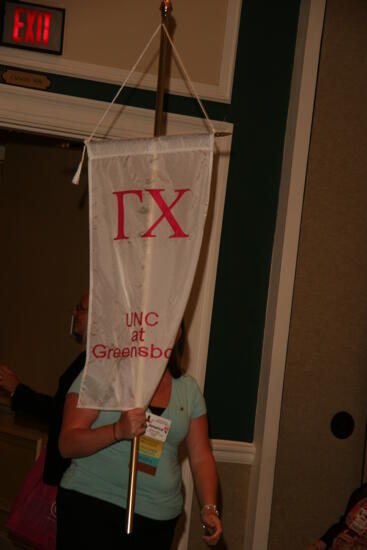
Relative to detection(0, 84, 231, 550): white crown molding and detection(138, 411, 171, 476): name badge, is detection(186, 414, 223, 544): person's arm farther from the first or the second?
detection(0, 84, 231, 550): white crown molding

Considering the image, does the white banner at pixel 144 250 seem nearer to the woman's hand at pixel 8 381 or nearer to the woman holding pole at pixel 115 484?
the woman holding pole at pixel 115 484

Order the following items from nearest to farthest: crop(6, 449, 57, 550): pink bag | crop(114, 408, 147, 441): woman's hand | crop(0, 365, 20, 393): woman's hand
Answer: crop(114, 408, 147, 441): woman's hand → crop(6, 449, 57, 550): pink bag → crop(0, 365, 20, 393): woman's hand

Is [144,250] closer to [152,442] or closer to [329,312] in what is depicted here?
[152,442]

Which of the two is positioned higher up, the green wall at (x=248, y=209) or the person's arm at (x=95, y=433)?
the green wall at (x=248, y=209)

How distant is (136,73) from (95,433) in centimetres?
154

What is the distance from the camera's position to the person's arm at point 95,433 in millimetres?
1919

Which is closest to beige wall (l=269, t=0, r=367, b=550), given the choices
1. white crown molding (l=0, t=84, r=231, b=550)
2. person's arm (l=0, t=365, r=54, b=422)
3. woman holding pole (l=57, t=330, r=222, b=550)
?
white crown molding (l=0, t=84, r=231, b=550)

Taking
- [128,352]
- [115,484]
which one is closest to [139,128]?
[128,352]

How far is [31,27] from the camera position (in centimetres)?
271

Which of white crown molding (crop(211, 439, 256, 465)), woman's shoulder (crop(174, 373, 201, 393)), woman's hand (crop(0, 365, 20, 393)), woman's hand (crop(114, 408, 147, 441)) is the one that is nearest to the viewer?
woman's hand (crop(114, 408, 147, 441))

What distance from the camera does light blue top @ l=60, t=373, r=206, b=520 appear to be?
1966 millimetres

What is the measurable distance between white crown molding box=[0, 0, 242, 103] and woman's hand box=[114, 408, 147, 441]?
145cm

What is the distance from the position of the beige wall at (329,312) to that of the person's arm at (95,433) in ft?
3.66

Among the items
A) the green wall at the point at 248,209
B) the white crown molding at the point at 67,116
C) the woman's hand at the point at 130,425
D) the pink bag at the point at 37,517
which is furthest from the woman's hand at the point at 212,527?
the white crown molding at the point at 67,116
